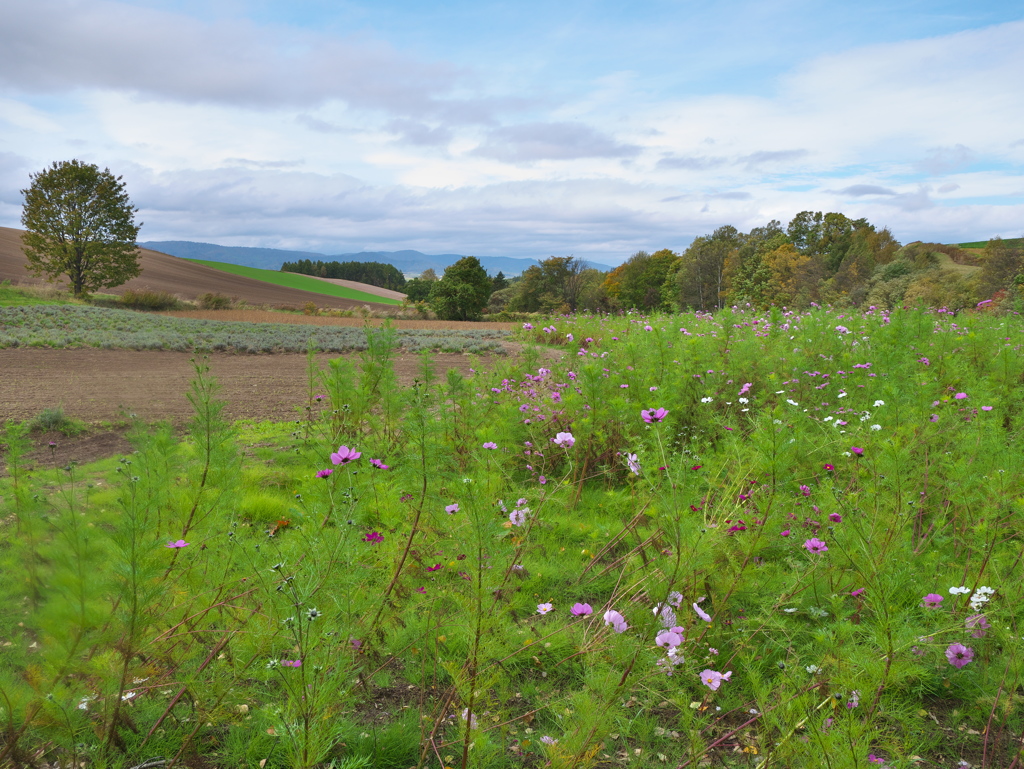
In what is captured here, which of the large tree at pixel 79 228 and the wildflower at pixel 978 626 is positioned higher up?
the large tree at pixel 79 228

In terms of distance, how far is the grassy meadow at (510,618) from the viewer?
1.54m

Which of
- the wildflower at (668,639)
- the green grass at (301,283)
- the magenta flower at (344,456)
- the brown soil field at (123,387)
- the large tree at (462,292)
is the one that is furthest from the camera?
the green grass at (301,283)

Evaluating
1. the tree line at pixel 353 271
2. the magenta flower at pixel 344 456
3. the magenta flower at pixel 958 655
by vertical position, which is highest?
the tree line at pixel 353 271

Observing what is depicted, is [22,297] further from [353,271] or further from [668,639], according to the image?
[353,271]

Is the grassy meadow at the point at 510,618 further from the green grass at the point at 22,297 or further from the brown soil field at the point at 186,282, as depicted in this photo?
the brown soil field at the point at 186,282

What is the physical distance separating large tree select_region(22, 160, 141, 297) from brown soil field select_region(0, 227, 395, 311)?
6.05ft

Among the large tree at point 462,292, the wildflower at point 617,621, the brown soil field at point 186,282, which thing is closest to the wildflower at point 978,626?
the wildflower at point 617,621

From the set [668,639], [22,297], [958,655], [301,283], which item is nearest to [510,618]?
[668,639]

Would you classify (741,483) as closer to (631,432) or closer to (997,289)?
(631,432)

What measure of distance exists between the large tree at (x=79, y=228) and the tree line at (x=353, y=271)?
4711 centimetres

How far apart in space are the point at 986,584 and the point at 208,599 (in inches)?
115

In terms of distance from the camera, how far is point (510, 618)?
2.21 m

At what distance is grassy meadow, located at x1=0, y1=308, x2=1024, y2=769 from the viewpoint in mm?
1540

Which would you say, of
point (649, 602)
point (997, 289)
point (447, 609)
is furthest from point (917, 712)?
point (997, 289)
